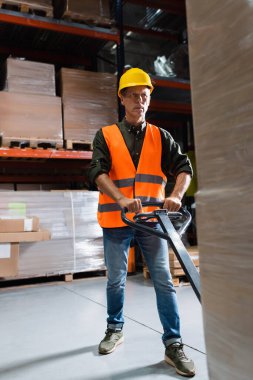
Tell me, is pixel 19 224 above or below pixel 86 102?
below

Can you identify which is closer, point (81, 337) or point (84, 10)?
point (81, 337)

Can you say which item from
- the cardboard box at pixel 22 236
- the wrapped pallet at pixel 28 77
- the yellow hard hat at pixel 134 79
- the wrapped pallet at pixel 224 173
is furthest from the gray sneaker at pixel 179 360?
the wrapped pallet at pixel 28 77

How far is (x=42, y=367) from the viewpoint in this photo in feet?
8.30

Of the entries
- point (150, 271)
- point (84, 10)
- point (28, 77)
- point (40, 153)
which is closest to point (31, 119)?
point (40, 153)

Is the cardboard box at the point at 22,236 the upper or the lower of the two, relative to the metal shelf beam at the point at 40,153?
lower

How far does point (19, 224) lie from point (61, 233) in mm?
809

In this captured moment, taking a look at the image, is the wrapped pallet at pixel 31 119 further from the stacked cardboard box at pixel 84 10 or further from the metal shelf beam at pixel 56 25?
the stacked cardboard box at pixel 84 10

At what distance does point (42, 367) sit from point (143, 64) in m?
8.08

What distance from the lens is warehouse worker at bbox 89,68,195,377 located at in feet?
8.69

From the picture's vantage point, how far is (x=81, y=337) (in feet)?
10.2

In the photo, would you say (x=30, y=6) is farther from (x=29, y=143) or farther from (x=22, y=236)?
(x=22, y=236)

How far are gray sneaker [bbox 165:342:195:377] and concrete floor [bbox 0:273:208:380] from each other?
4cm

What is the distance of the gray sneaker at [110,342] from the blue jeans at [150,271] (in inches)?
2.0

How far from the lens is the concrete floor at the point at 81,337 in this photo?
244 centimetres
